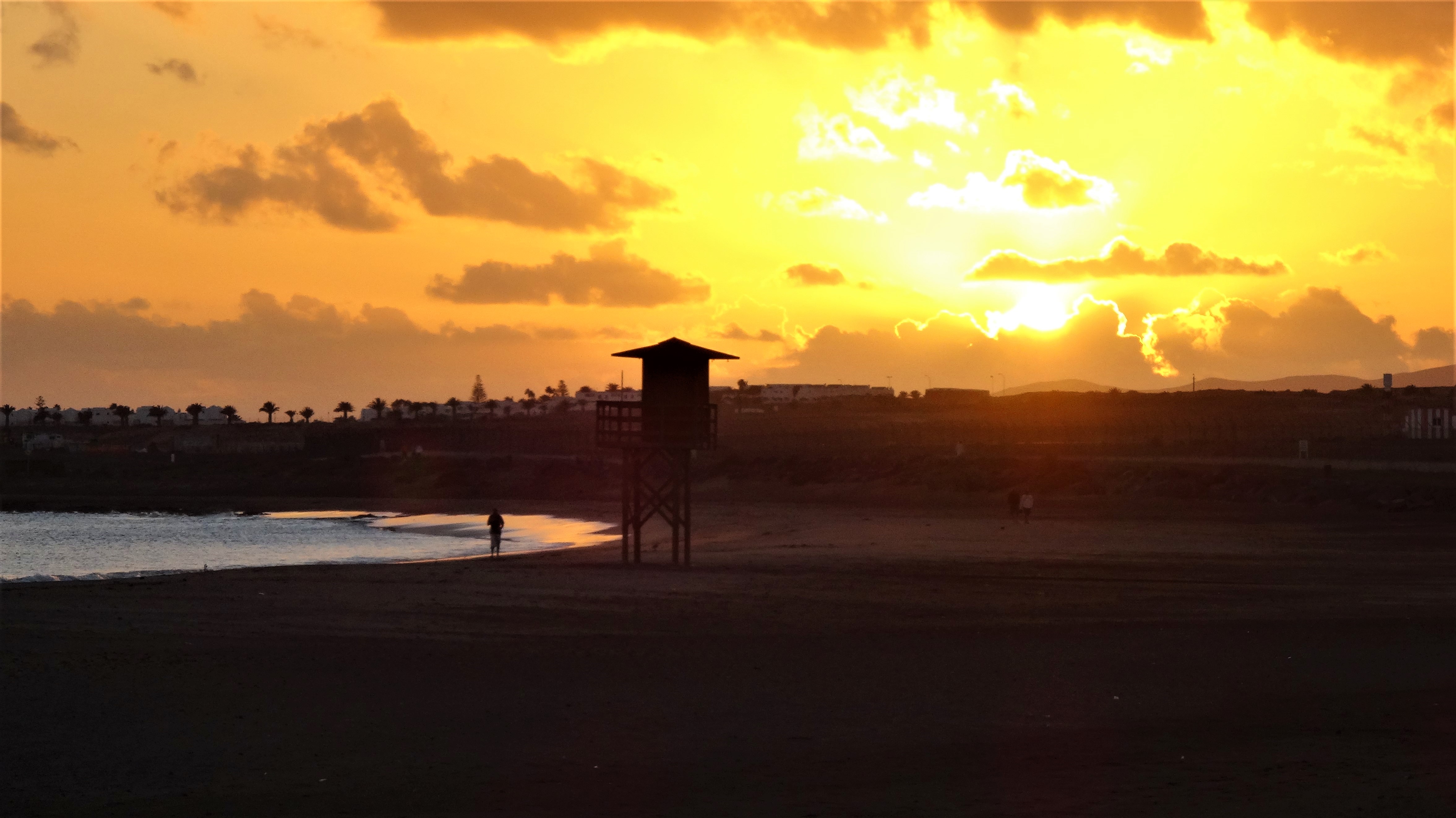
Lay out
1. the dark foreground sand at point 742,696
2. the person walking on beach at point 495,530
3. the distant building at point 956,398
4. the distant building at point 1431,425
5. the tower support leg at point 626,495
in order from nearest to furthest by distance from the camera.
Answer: the dark foreground sand at point 742,696, the tower support leg at point 626,495, the person walking on beach at point 495,530, the distant building at point 1431,425, the distant building at point 956,398

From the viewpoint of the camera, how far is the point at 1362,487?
166 ft

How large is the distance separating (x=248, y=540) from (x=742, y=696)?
160 feet

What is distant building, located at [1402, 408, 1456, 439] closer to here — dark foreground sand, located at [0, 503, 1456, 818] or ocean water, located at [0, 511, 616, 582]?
ocean water, located at [0, 511, 616, 582]

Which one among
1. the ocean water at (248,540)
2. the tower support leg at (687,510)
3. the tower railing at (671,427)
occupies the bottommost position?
the ocean water at (248,540)

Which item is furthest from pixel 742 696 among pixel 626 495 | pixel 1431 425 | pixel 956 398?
pixel 956 398

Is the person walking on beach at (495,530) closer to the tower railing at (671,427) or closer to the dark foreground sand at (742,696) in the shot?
the tower railing at (671,427)

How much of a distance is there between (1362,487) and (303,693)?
152 feet

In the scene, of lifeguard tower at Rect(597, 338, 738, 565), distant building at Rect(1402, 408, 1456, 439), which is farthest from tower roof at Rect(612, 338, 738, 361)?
distant building at Rect(1402, 408, 1456, 439)

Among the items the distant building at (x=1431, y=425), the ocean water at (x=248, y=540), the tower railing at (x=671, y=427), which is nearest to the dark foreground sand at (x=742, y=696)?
the tower railing at (x=671, y=427)

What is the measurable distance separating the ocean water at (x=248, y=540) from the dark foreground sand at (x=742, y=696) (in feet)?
53.5

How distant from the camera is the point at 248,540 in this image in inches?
2331

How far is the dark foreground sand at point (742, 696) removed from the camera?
11.7 meters

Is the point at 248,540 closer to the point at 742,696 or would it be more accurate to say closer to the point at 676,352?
the point at 676,352

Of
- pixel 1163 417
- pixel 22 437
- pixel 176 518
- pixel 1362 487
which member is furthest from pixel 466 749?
pixel 22 437
